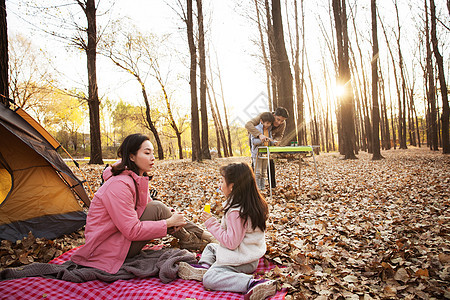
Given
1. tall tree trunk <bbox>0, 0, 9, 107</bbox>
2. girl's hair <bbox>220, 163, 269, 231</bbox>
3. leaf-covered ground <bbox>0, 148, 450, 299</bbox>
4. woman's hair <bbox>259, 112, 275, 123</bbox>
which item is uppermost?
tall tree trunk <bbox>0, 0, 9, 107</bbox>

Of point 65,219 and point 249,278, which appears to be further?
point 65,219

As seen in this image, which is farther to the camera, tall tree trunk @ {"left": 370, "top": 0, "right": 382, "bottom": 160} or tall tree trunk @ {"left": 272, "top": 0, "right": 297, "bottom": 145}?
tall tree trunk @ {"left": 370, "top": 0, "right": 382, "bottom": 160}

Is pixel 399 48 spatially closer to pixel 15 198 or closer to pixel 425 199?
pixel 425 199

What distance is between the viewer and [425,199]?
15.0 feet

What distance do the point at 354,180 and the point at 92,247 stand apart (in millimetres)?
6621

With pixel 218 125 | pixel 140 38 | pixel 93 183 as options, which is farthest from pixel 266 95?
pixel 93 183

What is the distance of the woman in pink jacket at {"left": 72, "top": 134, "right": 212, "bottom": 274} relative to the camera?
2262 mm

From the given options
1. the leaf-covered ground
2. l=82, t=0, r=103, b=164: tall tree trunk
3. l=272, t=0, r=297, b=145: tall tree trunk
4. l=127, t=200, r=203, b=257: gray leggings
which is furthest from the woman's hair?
l=82, t=0, r=103, b=164: tall tree trunk

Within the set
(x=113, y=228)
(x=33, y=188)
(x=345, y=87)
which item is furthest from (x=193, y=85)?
(x=113, y=228)

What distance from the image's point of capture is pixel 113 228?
7.70 feet

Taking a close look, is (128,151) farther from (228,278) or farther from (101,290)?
(228,278)

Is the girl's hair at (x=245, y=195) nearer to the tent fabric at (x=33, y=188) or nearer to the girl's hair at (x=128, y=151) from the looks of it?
the girl's hair at (x=128, y=151)

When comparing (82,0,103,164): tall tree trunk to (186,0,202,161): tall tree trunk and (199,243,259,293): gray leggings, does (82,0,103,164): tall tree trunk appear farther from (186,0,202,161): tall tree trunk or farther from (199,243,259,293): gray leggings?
(199,243,259,293): gray leggings

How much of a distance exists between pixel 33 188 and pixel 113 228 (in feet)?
7.31
